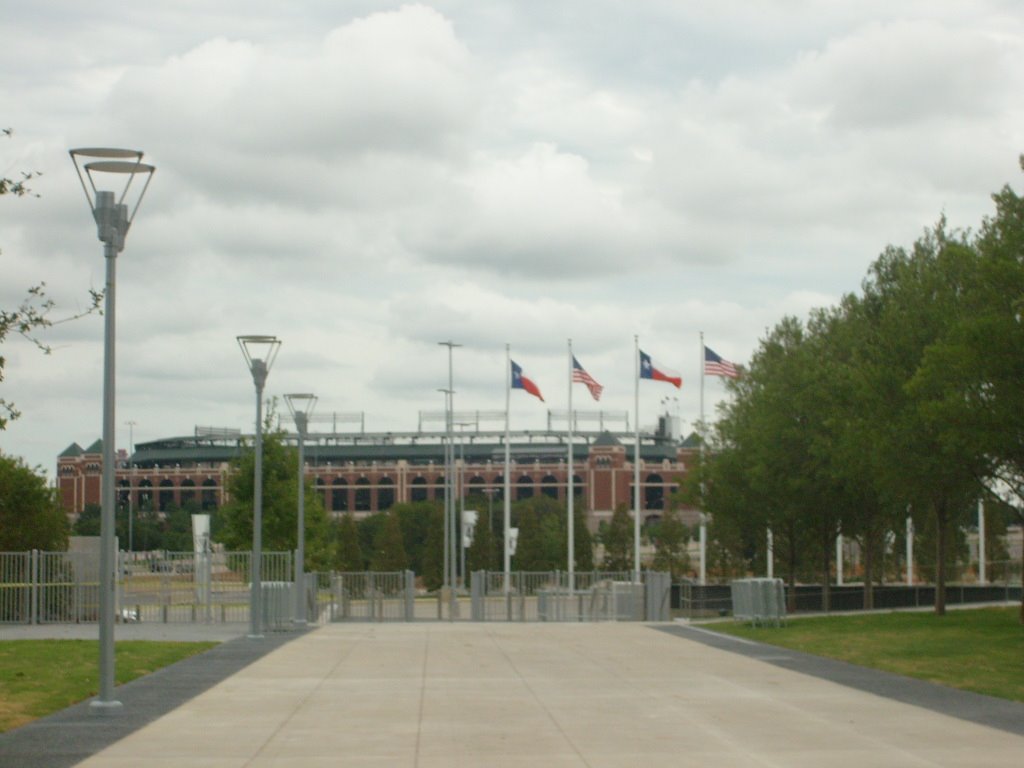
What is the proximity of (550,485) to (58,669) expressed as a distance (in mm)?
123931

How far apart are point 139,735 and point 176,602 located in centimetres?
2899

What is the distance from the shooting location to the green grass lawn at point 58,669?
18.4m

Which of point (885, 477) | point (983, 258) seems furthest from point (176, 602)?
point (983, 258)

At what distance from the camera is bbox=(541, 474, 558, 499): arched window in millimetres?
146500

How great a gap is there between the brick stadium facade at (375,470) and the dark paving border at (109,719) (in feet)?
378

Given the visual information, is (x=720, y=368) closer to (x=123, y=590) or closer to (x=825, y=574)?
(x=825, y=574)

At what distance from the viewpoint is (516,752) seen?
14367 millimetres

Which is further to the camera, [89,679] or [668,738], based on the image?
[89,679]

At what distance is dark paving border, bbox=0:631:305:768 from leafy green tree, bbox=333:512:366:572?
6632cm

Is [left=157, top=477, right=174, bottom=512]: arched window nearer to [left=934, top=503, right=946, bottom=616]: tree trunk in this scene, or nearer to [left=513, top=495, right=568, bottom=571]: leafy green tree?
[left=513, top=495, right=568, bottom=571]: leafy green tree

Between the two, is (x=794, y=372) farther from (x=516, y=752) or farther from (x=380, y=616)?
(x=516, y=752)

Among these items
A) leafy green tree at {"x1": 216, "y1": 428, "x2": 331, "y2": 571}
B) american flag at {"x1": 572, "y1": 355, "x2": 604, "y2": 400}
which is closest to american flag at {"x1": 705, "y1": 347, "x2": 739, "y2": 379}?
american flag at {"x1": 572, "y1": 355, "x2": 604, "y2": 400}

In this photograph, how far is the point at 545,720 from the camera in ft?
56.1

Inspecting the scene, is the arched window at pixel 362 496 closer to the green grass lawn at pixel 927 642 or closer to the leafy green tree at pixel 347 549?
the leafy green tree at pixel 347 549
